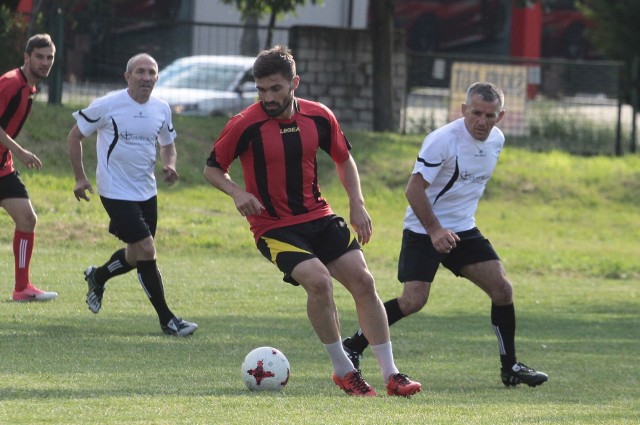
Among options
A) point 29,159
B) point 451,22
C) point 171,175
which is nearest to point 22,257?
point 29,159

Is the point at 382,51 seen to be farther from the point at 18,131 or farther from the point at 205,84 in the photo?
the point at 18,131

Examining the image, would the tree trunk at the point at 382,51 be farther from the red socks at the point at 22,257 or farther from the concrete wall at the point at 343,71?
the red socks at the point at 22,257

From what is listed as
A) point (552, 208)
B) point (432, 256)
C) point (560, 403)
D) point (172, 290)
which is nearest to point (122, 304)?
point (172, 290)

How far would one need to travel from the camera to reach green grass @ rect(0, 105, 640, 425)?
279 inches

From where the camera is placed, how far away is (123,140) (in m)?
10.5

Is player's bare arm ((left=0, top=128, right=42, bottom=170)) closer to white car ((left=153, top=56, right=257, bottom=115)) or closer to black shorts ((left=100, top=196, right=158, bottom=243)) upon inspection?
black shorts ((left=100, top=196, right=158, bottom=243))

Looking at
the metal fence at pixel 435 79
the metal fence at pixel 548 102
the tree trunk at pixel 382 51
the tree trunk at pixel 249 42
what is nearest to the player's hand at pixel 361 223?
the metal fence at pixel 435 79

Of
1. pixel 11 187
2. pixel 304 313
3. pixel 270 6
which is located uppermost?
pixel 270 6

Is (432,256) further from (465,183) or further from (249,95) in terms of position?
(249,95)

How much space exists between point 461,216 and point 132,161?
2944 millimetres

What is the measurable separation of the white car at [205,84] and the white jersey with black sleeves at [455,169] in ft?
47.9

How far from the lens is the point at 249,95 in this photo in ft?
79.1

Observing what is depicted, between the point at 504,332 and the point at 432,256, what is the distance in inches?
26.4

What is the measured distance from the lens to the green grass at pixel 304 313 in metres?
7.10
